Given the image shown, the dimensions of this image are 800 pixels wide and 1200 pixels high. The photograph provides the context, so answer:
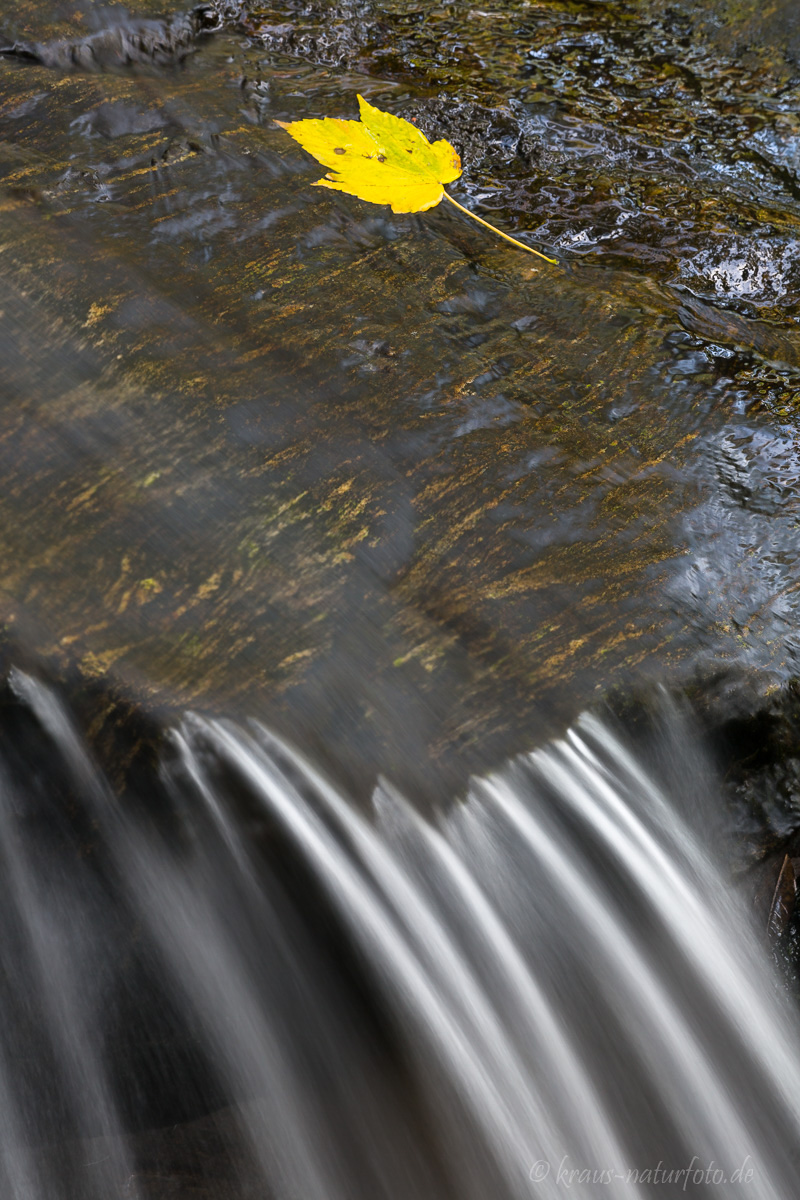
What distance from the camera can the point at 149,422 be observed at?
1887 millimetres

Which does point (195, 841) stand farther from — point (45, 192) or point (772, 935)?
point (45, 192)

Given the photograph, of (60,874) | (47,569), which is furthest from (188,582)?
(60,874)

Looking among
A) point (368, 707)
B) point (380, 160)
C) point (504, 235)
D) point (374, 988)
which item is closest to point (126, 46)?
point (380, 160)

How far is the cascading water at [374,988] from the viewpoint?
4.97 feet

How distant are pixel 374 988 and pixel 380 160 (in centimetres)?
207

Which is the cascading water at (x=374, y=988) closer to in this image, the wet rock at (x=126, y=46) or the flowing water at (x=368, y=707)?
the flowing water at (x=368, y=707)

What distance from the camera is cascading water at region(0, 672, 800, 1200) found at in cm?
151

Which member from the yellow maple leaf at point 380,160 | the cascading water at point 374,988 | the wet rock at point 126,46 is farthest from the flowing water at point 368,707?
the wet rock at point 126,46

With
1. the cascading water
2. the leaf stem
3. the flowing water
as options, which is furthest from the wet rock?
the cascading water

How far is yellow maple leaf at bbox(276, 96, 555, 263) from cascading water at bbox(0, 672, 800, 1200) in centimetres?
152

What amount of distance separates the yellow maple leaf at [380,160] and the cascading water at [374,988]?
1516 millimetres

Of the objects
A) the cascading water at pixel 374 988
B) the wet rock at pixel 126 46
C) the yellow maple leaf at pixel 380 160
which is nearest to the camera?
the cascading water at pixel 374 988

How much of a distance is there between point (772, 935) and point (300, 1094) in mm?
908

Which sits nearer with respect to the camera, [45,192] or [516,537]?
[516,537]
